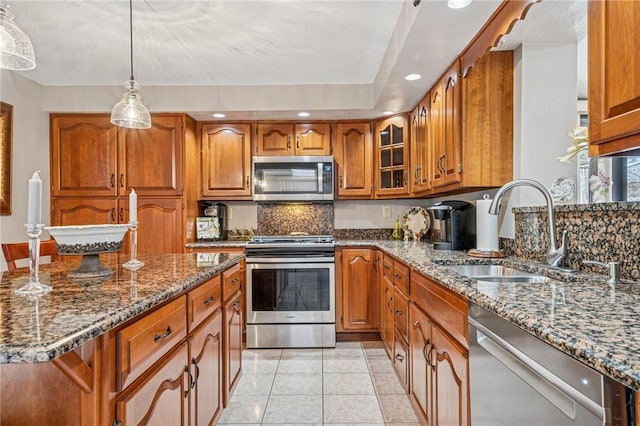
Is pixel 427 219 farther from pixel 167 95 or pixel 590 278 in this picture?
pixel 167 95

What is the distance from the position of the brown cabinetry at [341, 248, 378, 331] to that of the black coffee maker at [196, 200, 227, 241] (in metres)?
1.30

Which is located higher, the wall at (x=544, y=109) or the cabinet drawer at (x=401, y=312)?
the wall at (x=544, y=109)

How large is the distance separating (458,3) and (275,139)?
2.26m

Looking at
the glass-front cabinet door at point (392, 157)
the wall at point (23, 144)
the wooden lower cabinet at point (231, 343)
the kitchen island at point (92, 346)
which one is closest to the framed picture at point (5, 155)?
the wall at point (23, 144)

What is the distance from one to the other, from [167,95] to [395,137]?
2133mm

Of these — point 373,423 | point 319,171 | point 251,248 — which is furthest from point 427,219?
point 373,423

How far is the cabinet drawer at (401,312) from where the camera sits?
2.17 m

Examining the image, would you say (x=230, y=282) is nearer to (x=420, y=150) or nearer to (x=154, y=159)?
(x=154, y=159)

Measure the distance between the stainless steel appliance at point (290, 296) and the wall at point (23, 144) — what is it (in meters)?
1.87

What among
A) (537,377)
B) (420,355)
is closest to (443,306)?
(420,355)

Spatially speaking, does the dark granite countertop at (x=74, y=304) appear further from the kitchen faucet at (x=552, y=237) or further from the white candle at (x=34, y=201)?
the kitchen faucet at (x=552, y=237)

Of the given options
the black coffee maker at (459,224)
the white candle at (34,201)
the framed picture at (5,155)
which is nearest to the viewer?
the white candle at (34,201)

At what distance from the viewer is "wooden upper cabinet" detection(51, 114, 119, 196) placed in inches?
132

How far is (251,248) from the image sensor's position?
3.23 metres
